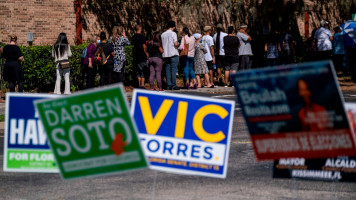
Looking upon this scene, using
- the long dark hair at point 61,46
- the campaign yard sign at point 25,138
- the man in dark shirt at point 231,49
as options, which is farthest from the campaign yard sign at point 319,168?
the man in dark shirt at point 231,49

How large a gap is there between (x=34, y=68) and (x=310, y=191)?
14250mm

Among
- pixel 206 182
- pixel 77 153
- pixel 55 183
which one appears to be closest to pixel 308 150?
pixel 77 153

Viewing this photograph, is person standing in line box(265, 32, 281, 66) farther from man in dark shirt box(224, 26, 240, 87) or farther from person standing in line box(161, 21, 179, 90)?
person standing in line box(161, 21, 179, 90)

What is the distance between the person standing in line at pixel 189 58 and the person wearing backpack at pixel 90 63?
2.49m

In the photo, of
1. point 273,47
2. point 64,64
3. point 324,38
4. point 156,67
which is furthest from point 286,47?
point 64,64

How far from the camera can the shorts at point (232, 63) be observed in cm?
2058

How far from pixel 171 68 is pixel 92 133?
50.6 feet

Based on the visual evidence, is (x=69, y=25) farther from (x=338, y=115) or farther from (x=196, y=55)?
(x=338, y=115)

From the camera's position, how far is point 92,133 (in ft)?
17.4

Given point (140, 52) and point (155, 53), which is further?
point (140, 52)

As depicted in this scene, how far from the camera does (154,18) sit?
26.3 metres

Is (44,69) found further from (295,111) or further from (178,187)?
(295,111)

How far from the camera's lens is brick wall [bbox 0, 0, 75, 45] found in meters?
22.3

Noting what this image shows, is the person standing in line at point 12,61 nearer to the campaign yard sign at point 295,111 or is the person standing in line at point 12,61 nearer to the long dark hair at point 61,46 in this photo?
A: the long dark hair at point 61,46
